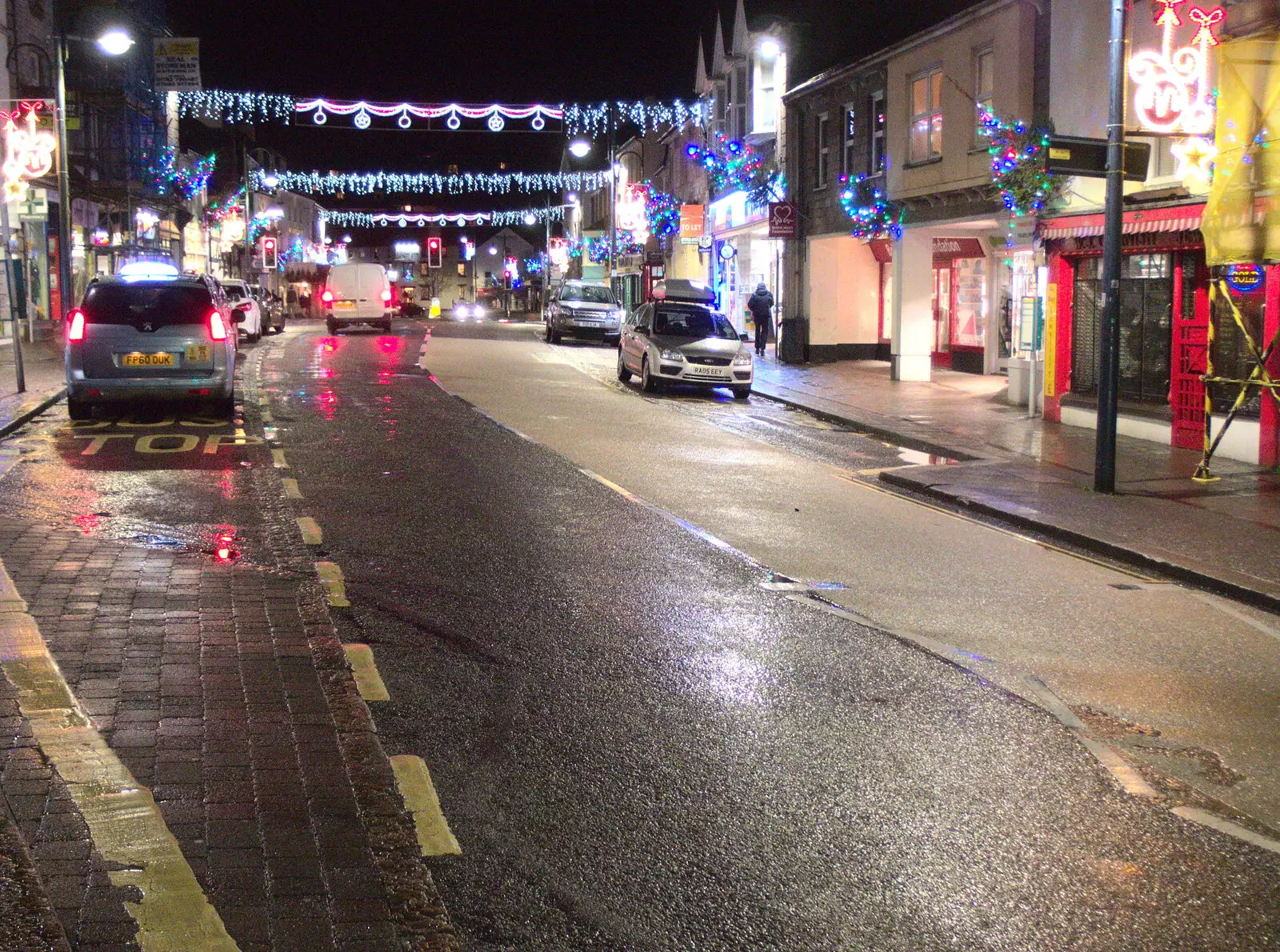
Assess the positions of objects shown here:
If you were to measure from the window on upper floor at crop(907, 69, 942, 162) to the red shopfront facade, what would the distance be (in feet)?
22.0

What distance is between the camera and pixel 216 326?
1625 centimetres

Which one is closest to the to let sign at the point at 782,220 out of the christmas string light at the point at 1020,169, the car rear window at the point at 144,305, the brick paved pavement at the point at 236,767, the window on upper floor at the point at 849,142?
the window on upper floor at the point at 849,142

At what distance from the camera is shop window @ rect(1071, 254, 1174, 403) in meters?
16.5

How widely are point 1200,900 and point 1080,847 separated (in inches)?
18.6

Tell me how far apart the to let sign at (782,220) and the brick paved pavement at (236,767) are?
23704 mm

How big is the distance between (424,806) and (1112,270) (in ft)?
32.1

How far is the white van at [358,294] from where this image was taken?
132 feet

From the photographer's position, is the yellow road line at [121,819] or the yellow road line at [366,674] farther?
the yellow road line at [366,674]

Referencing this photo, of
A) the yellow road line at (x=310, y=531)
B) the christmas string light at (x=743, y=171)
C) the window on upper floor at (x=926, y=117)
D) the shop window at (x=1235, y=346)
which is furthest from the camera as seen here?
the christmas string light at (x=743, y=171)

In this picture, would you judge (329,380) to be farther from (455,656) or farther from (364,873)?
(364,873)

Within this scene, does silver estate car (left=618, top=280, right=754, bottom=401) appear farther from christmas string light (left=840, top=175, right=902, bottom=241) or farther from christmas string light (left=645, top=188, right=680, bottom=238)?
christmas string light (left=645, top=188, right=680, bottom=238)

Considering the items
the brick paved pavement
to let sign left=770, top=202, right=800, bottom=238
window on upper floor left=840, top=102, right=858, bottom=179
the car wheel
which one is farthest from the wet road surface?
to let sign left=770, top=202, right=800, bottom=238

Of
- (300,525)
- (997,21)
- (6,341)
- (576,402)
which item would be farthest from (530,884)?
(6,341)

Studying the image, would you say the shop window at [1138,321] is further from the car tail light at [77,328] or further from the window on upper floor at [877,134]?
the car tail light at [77,328]
